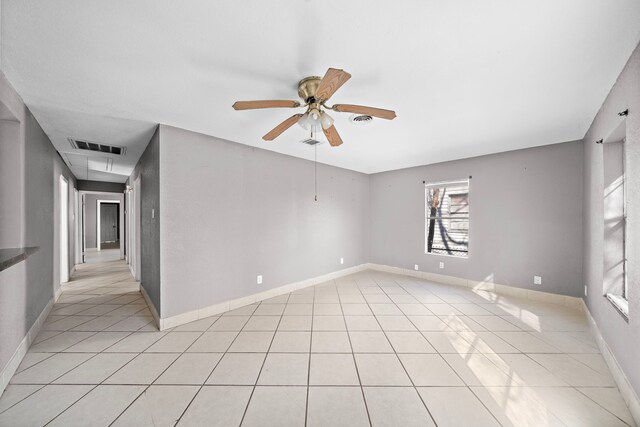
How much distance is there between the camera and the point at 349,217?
5.47m

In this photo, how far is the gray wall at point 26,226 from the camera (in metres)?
1.97

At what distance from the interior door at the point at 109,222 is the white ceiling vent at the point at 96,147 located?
406 inches

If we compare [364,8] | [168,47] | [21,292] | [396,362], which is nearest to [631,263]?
[396,362]

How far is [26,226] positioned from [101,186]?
584 cm

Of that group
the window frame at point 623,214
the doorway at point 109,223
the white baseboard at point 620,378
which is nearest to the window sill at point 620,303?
the window frame at point 623,214

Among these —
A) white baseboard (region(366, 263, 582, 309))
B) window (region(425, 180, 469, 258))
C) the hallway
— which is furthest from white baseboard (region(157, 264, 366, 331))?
window (region(425, 180, 469, 258))

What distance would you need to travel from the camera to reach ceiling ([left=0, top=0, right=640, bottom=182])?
1318mm

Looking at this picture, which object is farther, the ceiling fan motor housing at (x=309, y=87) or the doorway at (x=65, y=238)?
the doorway at (x=65, y=238)

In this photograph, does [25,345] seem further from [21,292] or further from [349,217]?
[349,217]

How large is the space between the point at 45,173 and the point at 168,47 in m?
2.95

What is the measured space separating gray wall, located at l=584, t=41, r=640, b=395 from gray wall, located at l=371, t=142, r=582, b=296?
0.53m

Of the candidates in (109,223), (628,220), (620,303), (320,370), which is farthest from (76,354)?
(109,223)

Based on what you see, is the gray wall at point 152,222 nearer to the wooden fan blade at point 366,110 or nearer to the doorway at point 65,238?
the doorway at point 65,238

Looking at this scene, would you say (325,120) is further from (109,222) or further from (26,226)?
(109,222)
